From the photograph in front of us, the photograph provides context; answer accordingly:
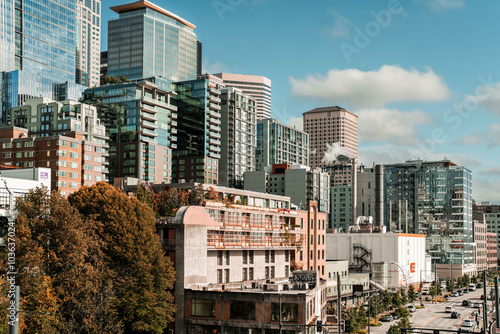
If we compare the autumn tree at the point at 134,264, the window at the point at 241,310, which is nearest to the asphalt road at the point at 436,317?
the window at the point at 241,310

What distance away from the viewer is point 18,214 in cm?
6844

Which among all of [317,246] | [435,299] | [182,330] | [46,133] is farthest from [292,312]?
[46,133]

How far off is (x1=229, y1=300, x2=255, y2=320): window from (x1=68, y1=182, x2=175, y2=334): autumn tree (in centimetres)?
824

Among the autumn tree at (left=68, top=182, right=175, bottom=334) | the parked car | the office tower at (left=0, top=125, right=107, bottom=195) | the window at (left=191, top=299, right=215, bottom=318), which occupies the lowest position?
the parked car

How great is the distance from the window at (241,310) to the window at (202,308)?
273 cm

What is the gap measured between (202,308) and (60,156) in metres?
91.1

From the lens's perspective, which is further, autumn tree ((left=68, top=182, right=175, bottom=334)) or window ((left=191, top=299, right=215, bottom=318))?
window ((left=191, top=299, right=215, bottom=318))

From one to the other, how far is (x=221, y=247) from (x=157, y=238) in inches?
692

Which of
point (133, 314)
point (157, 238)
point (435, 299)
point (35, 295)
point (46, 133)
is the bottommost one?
point (435, 299)

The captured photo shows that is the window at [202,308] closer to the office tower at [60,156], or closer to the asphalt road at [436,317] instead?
the asphalt road at [436,317]

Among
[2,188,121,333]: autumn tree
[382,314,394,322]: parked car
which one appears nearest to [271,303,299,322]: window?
[2,188,121,333]: autumn tree

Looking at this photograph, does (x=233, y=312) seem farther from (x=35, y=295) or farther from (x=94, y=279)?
(x=35, y=295)

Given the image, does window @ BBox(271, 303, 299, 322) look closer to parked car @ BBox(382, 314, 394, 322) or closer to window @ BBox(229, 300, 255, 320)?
window @ BBox(229, 300, 255, 320)

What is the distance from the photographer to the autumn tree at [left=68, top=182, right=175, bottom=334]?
7556cm
